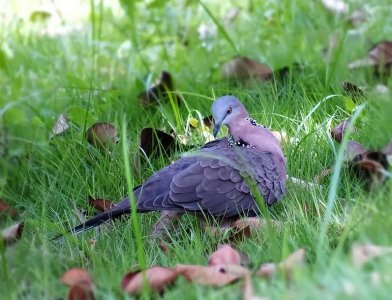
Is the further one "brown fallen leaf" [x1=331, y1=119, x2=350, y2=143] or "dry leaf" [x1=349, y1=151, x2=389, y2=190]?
"brown fallen leaf" [x1=331, y1=119, x2=350, y2=143]

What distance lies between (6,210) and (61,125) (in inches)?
34.5

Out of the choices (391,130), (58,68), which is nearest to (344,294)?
(391,130)

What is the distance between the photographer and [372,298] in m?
1.90

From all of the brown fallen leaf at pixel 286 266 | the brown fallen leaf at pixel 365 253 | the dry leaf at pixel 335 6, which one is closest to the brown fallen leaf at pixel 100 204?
the brown fallen leaf at pixel 286 266

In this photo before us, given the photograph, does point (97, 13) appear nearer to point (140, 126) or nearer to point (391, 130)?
point (140, 126)

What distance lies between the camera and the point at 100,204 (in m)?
3.44

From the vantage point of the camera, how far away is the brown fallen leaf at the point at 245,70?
435 cm

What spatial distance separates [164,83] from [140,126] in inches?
13.6

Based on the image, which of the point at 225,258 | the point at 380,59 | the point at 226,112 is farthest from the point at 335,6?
the point at 225,258

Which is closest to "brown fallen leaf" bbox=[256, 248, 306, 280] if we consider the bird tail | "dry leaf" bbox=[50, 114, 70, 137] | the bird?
the bird

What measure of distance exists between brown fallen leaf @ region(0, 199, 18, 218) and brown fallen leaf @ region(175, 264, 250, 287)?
103cm

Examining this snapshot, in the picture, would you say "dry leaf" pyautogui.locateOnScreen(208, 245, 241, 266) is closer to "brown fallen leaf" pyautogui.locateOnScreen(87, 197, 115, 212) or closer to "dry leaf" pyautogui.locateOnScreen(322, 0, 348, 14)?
"brown fallen leaf" pyautogui.locateOnScreen(87, 197, 115, 212)

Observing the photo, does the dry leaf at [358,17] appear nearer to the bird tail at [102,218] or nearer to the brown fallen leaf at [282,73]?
the brown fallen leaf at [282,73]

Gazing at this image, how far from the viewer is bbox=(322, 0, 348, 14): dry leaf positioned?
17.4ft
